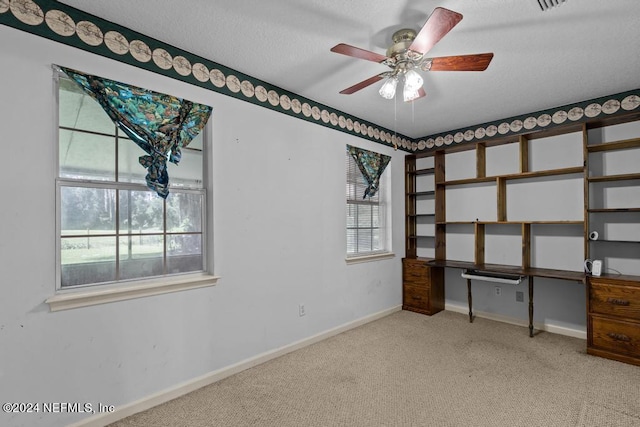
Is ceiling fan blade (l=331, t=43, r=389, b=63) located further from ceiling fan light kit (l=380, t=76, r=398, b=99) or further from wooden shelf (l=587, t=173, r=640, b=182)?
wooden shelf (l=587, t=173, r=640, b=182)

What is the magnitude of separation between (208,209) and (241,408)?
1509 millimetres

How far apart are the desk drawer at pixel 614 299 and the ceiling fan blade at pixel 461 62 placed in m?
2.51

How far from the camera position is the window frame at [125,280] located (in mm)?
1865

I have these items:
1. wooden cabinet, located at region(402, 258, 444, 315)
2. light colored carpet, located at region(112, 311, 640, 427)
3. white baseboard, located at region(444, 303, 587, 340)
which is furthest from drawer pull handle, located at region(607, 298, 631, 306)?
wooden cabinet, located at region(402, 258, 444, 315)

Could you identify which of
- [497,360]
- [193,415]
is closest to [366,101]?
[497,360]

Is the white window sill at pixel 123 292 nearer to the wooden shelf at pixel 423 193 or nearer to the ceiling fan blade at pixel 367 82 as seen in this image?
the ceiling fan blade at pixel 367 82

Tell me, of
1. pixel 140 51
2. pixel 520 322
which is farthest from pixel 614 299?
pixel 140 51

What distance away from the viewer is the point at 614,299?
284 centimetres

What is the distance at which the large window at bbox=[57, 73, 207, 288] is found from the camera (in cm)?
198

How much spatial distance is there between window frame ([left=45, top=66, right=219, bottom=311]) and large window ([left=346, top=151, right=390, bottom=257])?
1.84 m

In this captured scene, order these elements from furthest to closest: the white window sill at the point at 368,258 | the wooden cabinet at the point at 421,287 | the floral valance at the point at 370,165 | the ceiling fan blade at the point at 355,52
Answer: the wooden cabinet at the point at 421,287 → the floral valance at the point at 370,165 → the white window sill at the point at 368,258 → the ceiling fan blade at the point at 355,52

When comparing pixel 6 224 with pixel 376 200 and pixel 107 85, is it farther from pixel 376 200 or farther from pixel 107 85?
pixel 376 200

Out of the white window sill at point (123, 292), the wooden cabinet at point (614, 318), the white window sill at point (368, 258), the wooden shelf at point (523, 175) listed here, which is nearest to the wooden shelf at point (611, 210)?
the wooden shelf at point (523, 175)

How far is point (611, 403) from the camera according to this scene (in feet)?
7.14
